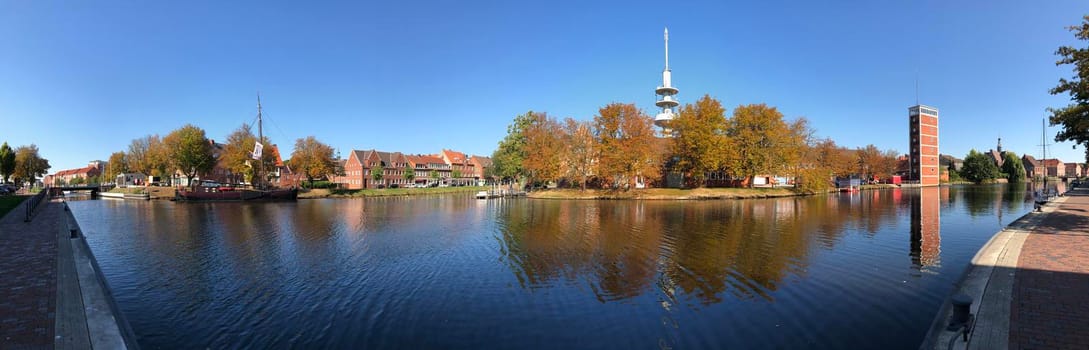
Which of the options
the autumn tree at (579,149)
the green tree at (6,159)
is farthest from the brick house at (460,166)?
the green tree at (6,159)

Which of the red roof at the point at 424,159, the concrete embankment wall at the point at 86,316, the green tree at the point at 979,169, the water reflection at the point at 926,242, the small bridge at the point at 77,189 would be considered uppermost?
the red roof at the point at 424,159

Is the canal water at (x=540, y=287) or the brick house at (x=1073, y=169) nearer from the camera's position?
the canal water at (x=540, y=287)

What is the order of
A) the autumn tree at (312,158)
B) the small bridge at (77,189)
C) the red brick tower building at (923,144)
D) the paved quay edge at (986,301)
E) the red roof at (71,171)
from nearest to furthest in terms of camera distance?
the paved quay edge at (986,301), the small bridge at (77,189), the autumn tree at (312,158), the red brick tower building at (923,144), the red roof at (71,171)

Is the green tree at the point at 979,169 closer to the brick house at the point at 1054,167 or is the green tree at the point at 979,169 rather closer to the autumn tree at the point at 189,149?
the brick house at the point at 1054,167

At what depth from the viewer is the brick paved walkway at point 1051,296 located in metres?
5.59

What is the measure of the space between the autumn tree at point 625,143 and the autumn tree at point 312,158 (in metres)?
39.6

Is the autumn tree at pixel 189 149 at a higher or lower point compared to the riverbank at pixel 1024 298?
higher

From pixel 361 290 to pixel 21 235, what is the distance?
15.8 meters

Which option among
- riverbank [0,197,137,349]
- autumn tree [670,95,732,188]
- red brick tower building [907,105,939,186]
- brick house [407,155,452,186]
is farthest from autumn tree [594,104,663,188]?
Answer: red brick tower building [907,105,939,186]

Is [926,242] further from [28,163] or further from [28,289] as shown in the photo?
[28,163]

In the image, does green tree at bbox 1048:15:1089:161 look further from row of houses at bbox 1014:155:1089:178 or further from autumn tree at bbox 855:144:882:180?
row of houses at bbox 1014:155:1089:178

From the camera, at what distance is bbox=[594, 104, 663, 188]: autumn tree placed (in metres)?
48.4

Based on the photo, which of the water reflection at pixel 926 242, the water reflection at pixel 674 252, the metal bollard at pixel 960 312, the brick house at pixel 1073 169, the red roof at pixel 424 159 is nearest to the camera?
the metal bollard at pixel 960 312

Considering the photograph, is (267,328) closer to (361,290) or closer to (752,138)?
(361,290)
